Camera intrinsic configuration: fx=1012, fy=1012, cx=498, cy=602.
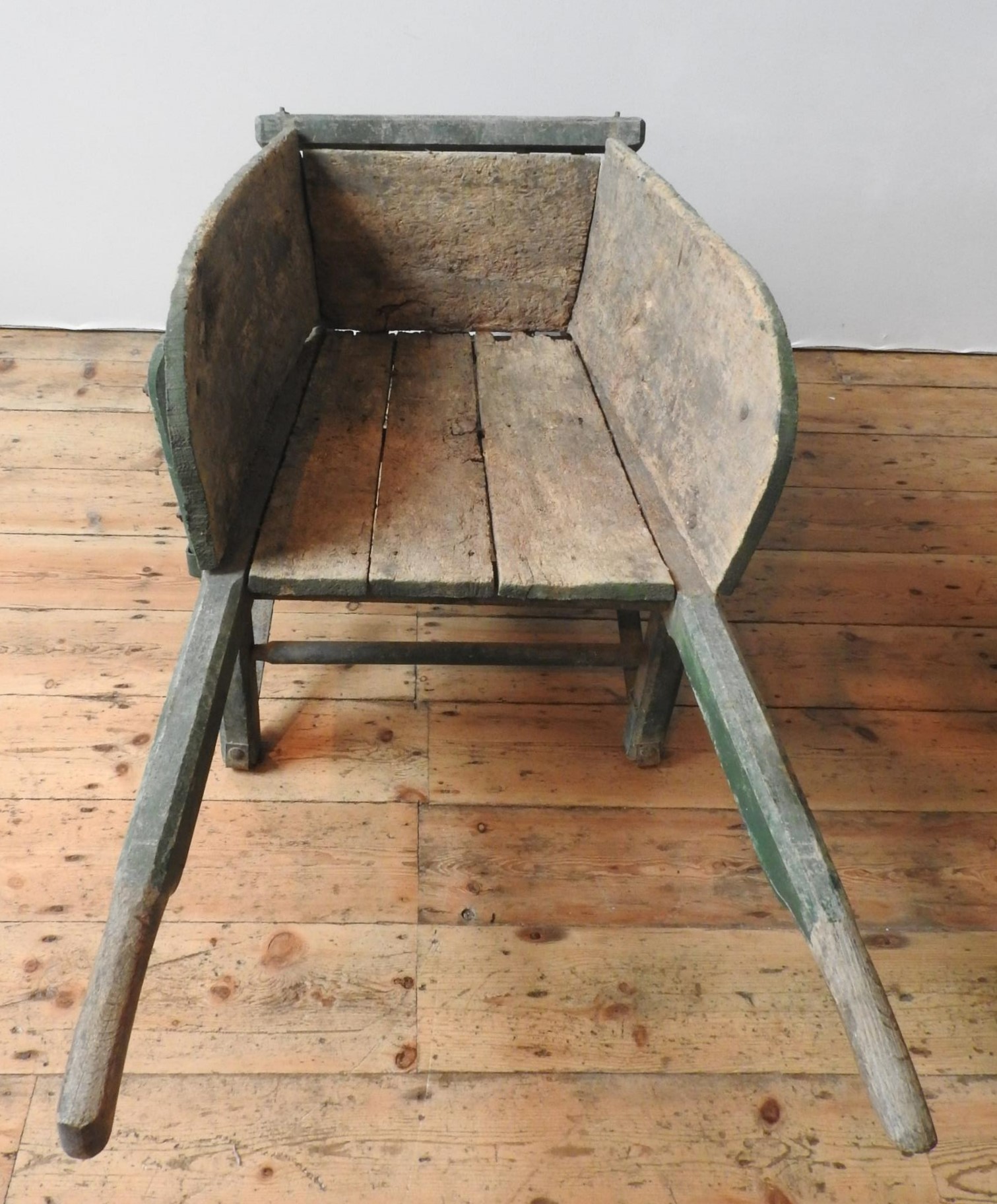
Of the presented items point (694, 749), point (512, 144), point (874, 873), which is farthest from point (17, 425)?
point (874, 873)

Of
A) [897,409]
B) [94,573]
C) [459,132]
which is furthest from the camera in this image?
[897,409]

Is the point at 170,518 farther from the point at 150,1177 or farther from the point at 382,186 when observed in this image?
the point at 150,1177

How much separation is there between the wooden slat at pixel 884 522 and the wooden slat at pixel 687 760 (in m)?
0.45

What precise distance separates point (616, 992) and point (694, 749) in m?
0.42

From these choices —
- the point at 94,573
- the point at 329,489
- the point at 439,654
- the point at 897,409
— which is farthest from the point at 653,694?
the point at 897,409

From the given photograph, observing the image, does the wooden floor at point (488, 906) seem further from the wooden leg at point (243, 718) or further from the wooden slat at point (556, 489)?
the wooden slat at point (556, 489)

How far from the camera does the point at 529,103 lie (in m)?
2.13

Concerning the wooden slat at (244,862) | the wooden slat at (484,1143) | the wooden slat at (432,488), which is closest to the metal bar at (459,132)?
the wooden slat at (432,488)

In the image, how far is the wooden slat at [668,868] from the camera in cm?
125

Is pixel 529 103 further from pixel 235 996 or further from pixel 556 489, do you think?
pixel 235 996

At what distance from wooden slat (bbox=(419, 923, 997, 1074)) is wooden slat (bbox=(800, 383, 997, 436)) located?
4.28 ft

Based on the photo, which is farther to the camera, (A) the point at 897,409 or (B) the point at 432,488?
(A) the point at 897,409

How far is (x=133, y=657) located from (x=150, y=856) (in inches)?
32.3

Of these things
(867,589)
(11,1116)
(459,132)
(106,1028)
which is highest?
(459,132)
